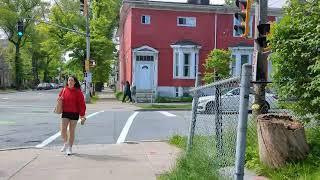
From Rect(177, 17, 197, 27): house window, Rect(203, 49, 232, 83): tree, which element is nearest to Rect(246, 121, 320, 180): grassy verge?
Rect(203, 49, 232, 83): tree

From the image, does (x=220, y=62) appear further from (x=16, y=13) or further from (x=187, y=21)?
(x=16, y=13)

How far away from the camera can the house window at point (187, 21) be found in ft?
136

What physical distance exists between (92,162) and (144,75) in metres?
30.5

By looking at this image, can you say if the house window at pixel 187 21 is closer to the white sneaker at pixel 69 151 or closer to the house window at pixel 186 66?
the house window at pixel 186 66

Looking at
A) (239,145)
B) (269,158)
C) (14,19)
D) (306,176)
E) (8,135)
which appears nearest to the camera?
(239,145)

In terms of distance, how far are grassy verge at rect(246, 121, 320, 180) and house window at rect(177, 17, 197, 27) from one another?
32.9 meters

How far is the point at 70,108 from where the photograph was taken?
1188cm

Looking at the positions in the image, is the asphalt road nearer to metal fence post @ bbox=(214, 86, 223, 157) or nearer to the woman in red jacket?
the woman in red jacket

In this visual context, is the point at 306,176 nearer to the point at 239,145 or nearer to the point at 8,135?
the point at 239,145

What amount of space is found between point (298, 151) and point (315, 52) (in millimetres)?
1474

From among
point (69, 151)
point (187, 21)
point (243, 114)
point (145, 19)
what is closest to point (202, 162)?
point (243, 114)

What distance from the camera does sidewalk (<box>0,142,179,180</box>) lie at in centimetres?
920

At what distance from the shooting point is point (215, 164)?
23.7ft

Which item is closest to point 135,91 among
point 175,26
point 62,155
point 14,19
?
point 175,26
